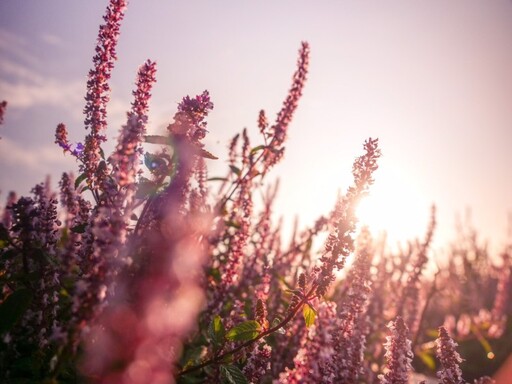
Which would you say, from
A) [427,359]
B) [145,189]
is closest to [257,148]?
[145,189]

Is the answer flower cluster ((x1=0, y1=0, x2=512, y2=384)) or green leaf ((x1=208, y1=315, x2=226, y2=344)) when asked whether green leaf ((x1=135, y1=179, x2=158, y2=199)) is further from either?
green leaf ((x1=208, y1=315, x2=226, y2=344))

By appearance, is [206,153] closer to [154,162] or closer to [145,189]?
[154,162]

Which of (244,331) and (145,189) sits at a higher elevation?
(145,189)

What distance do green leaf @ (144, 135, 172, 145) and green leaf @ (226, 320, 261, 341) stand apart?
159 centimetres

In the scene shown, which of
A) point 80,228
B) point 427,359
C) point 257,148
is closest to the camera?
point 80,228

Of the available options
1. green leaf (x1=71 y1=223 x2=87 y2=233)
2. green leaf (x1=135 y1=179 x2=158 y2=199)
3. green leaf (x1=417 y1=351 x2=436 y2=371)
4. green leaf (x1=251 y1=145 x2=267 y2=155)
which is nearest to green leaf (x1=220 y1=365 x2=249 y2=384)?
green leaf (x1=135 y1=179 x2=158 y2=199)

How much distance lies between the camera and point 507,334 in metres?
14.7

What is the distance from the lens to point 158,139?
282cm

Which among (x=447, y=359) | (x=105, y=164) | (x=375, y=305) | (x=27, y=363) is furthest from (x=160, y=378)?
(x=375, y=305)

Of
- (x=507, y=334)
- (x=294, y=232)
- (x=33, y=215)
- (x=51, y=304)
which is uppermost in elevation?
(x=294, y=232)

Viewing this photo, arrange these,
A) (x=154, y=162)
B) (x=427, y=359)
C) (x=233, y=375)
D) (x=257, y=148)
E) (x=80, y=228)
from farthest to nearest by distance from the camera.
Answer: (x=427, y=359) → (x=257, y=148) → (x=80, y=228) → (x=154, y=162) → (x=233, y=375)

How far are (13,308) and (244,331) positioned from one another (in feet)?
5.42

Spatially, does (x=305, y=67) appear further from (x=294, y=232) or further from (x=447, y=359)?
(x=294, y=232)

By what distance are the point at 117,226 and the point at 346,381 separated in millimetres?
2773
